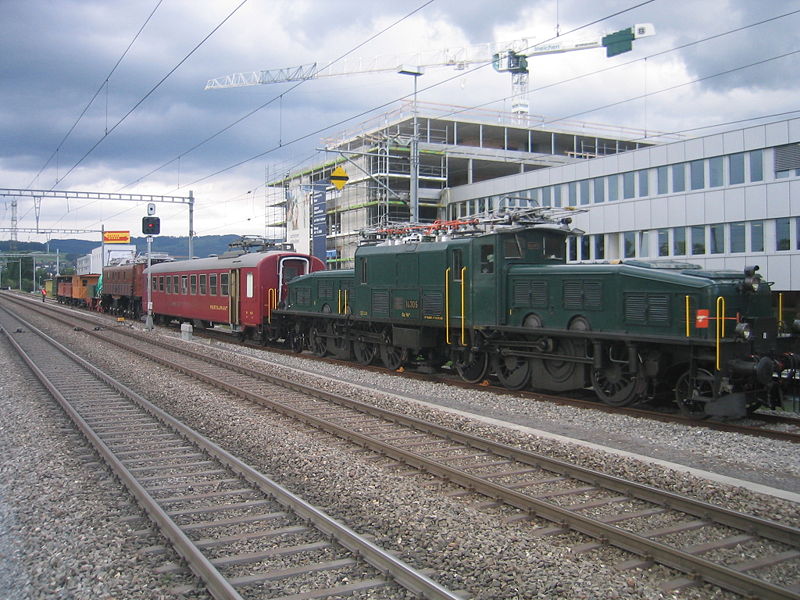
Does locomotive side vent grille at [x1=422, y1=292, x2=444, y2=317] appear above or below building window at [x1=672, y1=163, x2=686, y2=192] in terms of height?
below

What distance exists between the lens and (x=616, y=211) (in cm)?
3331

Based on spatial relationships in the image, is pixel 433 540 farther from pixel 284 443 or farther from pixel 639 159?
pixel 639 159

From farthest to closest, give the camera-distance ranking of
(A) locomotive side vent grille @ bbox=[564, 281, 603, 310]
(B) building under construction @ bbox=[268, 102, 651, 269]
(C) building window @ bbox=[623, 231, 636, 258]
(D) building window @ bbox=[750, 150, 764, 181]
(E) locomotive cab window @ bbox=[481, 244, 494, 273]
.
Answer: (B) building under construction @ bbox=[268, 102, 651, 269], (C) building window @ bbox=[623, 231, 636, 258], (D) building window @ bbox=[750, 150, 764, 181], (E) locomotive cab window @ bbox=[481, 244, 494, 273], (A) locomotive side vent grille @ bbox=[564, 281, 603, 310]

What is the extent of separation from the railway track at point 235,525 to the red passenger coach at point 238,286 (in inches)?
475

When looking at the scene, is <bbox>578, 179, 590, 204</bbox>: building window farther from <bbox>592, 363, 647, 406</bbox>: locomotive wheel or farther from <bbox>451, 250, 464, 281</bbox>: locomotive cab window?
<bbox>592, 363, 647, 406</bbox>: locomotive wheel

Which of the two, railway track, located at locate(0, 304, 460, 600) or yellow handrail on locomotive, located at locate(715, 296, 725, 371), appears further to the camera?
yellow handrail on locomotive, located at locate(715, 296, 725, 371)

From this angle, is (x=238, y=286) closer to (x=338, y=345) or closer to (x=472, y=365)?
(x=338, y=345)

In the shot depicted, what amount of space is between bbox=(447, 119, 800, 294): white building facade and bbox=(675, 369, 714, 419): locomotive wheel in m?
15.9

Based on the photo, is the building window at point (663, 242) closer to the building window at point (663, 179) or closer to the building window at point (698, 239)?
the building window at point (698, 239)

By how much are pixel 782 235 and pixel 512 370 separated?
19073 mm

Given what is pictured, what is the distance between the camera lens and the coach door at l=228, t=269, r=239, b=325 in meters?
24.1

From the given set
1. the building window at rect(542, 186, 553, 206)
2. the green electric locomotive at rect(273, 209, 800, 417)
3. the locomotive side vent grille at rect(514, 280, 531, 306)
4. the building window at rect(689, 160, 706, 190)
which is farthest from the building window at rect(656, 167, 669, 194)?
the locomotive side vent grille at rect(514, 280, 531, 306)

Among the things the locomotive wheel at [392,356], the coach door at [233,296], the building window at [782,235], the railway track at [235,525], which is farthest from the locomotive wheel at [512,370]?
the building window at [782,235]

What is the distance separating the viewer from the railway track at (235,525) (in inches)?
194
